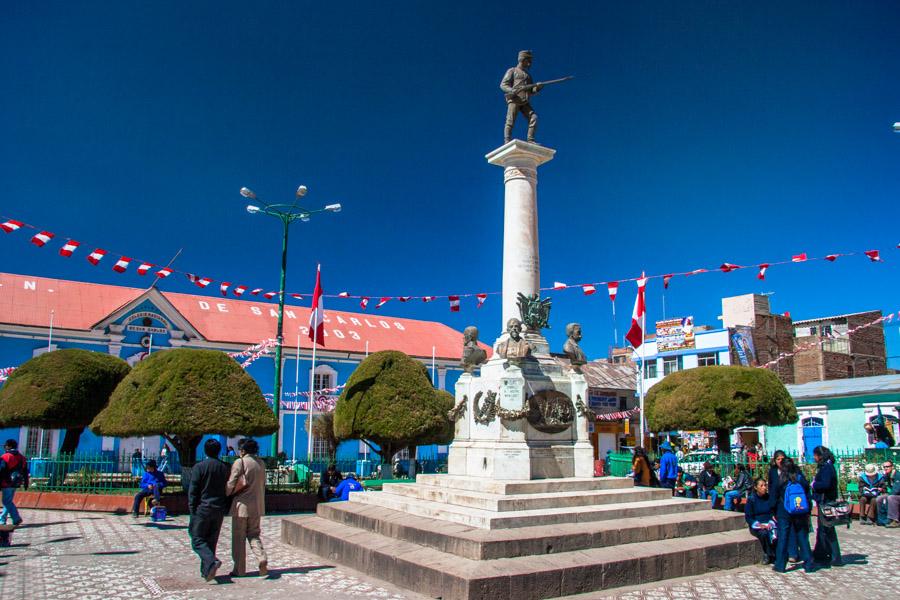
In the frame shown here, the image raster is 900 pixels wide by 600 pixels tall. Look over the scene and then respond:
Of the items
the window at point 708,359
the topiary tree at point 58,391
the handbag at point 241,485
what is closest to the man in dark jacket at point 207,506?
the handbag at point 241,485

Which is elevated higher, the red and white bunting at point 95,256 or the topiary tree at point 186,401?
the red and white bunting at point 95,256

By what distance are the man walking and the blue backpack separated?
5878 mm

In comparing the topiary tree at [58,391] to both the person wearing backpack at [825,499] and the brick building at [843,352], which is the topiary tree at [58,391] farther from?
the brick building at [843,352]

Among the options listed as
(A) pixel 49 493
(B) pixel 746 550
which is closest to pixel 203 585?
(B) pixel 746 550

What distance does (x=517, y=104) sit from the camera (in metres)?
11.8

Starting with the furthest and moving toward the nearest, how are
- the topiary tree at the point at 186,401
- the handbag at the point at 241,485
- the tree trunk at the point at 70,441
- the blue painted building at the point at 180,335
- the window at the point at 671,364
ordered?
the window at the point at 671,364, the blue painted building at the point at 180,335, the tree trunk at the point at 70,441, the topiary tree at the point at 186,401, the handbag at the point at 241,485

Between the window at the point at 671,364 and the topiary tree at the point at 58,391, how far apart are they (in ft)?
92.5

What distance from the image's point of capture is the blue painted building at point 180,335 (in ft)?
93.8

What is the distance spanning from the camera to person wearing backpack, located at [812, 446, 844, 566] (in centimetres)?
848

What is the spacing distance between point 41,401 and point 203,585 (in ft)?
40.8

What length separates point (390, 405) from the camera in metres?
18.1

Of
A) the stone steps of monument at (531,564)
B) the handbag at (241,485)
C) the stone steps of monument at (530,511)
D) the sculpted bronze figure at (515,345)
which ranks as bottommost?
the stone steps of monument at (531,564)

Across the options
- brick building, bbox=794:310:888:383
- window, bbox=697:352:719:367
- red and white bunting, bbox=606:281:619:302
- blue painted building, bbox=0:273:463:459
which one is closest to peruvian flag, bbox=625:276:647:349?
red and white bunting, bbox=606:281:619:302

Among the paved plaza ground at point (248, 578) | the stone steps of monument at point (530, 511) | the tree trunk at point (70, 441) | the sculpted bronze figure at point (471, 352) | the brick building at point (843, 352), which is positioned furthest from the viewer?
the brick building at point (843, 352)
